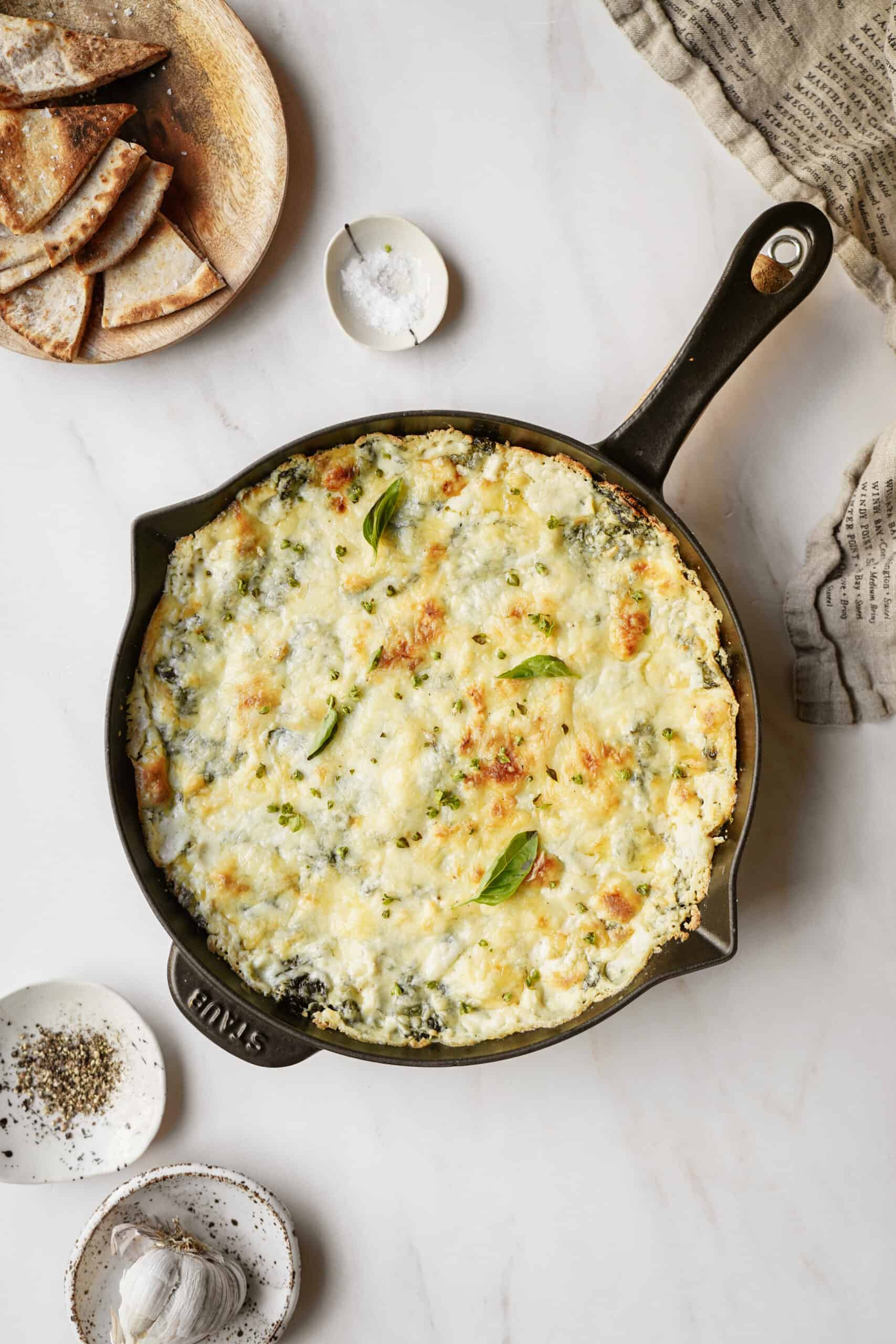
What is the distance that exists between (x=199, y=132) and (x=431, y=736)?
1930mm

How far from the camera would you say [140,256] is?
117 inches

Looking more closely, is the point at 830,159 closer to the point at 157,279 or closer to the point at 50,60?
the point at 157,279

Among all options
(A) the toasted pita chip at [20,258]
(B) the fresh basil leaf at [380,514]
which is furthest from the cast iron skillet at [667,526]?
(A) the toasted pita chip at [20,258]

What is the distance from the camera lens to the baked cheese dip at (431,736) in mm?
2730

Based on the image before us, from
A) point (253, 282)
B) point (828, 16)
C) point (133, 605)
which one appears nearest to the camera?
point (133, 605)

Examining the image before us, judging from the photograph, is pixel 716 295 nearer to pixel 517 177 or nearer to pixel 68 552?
pixel 517 177

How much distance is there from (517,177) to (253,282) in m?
0.88

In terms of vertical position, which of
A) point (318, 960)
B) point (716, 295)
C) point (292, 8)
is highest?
point (292, 8)

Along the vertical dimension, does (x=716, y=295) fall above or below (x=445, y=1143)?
above

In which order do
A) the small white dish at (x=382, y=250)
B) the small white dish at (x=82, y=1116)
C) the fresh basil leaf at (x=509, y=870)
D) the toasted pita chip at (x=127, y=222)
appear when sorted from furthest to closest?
the small white dish at (x=82, y=1116) → the small white dish at (x=382, y=250) → the toasted pita chip at (x=127, y=222) → the fresh basil leaf at (x=509, y=870)

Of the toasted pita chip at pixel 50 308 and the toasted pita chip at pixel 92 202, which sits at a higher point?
the toasted pita chip at pixel 92 202

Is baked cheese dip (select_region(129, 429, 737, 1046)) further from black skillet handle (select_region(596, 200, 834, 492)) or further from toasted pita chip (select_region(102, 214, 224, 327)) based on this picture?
toasted pita chip (select_region(102, 214, 224, 327))

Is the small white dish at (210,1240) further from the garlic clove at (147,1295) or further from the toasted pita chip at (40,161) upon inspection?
the toasted pita chip at (40,161)

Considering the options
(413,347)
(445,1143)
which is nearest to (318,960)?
(445,1143)
